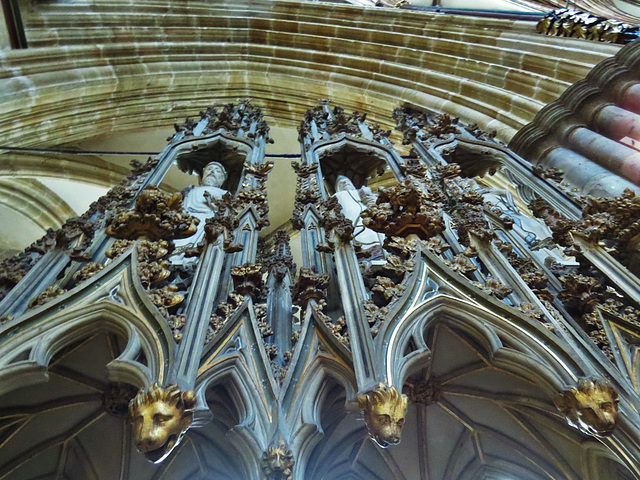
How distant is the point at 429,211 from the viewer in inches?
117

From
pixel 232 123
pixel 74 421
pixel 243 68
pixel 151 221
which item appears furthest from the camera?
pixel 243 68

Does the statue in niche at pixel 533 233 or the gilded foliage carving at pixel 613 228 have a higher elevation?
the statue in niche at pixel 533 233

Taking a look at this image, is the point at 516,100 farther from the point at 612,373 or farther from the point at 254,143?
the point at 612,373

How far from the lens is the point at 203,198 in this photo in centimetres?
420

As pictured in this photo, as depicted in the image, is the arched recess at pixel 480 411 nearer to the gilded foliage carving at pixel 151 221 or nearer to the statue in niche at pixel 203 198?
the gilded foliage carving at pixel 151 221

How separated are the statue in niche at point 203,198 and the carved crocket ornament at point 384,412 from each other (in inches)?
74.1

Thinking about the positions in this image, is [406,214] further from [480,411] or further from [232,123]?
[232,123]

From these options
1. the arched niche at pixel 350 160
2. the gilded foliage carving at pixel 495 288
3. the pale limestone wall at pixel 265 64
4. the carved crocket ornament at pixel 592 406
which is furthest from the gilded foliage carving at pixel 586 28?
the carved crocket ornament at pixel 592 406

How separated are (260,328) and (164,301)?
0.43 m

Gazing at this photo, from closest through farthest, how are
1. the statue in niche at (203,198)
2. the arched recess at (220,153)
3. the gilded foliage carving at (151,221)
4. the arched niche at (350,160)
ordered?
the gilded foliage carving at (151,221), the statue in niche at (203,198), the arched niche at (350,160), the arched recess at (220,153)

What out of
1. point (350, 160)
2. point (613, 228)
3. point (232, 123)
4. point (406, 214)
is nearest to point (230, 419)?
point (406, 214)

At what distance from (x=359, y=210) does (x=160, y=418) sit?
8.51ft

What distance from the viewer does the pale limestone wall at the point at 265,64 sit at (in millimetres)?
6176

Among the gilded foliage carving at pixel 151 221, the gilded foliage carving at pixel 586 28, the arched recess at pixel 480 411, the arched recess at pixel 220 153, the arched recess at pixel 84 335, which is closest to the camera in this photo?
the arched recess at pixel 84 335
